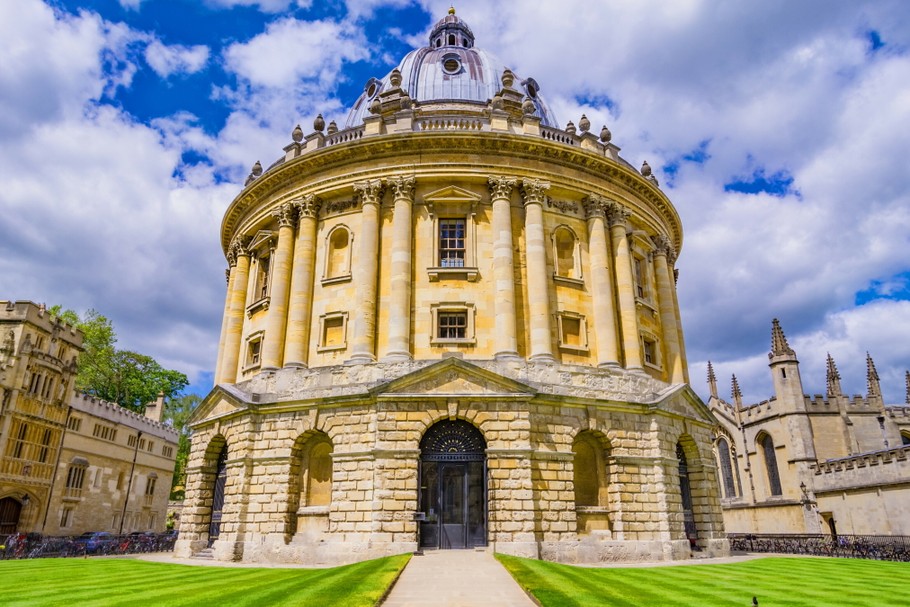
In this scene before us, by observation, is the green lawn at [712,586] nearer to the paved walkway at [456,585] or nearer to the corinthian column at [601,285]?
the paved walkway at [456,585]

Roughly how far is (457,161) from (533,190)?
3787 millimetres

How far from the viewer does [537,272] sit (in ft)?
86.9

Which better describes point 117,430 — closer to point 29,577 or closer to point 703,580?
point 29,577

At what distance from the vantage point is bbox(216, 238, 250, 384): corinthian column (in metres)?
31.2

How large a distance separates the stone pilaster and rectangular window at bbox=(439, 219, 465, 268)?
766cm

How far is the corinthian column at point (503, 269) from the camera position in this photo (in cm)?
2514

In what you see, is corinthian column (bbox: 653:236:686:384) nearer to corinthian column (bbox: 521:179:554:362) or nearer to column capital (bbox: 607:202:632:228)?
column capital (bbox: 607:202:632:228)

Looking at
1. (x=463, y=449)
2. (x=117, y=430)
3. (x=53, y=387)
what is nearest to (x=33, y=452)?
(x=53, y=387)

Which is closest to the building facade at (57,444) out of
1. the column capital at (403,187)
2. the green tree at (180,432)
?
the green tree at (180,432)

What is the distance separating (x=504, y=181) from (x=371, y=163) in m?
6.39

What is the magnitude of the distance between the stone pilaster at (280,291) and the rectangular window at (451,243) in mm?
7663

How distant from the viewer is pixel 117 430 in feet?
159

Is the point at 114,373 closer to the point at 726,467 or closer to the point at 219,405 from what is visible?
the point at 219,405

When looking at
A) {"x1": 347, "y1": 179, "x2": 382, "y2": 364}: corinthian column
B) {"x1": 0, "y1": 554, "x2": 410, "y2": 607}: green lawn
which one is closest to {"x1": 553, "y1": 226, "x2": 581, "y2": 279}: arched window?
{"x1": 347, "y1": 179, "x2": 382, "y2": 364}: corinthian column
